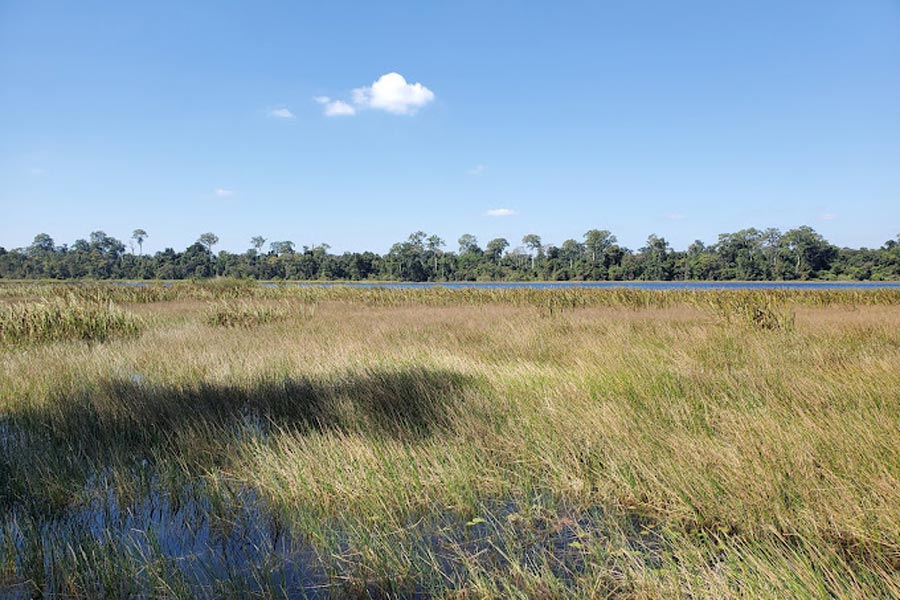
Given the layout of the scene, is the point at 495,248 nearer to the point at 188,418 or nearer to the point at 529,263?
the point at 529,263

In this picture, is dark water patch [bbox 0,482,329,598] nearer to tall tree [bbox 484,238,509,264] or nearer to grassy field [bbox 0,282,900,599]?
grassy field [bbox 0,282,900,599]

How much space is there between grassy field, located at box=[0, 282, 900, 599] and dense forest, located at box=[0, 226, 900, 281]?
87842mm

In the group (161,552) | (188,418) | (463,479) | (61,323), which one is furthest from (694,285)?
(161,552)

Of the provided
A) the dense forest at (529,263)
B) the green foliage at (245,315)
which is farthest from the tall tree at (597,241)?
the green foliage at (245,315)

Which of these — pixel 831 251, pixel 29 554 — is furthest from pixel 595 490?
pixel 831 251

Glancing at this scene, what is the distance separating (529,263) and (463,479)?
121022 mm

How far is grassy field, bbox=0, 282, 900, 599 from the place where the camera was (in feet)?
7.43

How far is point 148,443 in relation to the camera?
4184mm

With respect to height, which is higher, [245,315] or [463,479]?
[245,315]

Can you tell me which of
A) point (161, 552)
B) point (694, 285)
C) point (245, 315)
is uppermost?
point (694, 285)

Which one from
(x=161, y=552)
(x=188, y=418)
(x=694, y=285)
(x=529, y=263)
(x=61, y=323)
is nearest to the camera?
(x=161, y=552)

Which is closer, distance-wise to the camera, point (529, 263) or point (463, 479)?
point (463, 479)

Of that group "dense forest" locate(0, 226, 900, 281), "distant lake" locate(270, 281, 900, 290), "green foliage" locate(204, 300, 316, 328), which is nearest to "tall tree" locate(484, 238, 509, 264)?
"dense forest" locate(0, 226, 900, 281)

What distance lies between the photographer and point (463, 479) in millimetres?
3264
